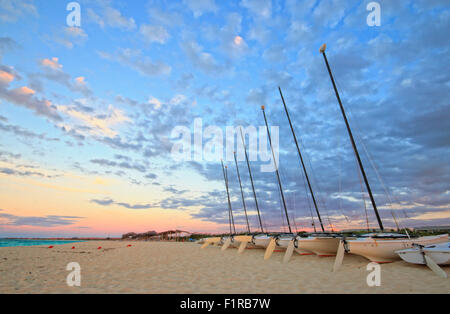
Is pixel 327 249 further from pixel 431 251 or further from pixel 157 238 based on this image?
pixel 157 238

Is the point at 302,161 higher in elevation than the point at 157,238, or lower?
higher

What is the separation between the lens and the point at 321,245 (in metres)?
12.5

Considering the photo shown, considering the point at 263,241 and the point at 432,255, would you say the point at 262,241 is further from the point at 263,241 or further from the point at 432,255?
the point at 432,255

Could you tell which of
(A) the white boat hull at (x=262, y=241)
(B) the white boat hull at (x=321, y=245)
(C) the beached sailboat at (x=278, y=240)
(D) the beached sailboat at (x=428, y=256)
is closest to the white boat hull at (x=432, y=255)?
(D) the beached sailboat at (x=428, y=256)

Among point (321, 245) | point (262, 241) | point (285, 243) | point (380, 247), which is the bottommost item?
point (262, 241)

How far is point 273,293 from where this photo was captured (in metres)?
6.06

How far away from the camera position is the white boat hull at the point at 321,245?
12.2 metres

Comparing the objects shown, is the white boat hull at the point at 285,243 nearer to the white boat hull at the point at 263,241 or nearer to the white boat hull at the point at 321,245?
the white boat hull at the point at 321,245

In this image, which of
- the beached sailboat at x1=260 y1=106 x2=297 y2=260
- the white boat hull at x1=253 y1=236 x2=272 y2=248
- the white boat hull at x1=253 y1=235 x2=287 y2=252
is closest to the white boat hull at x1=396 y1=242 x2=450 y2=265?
the beached sailboat at x1=260 y1=106 x2=297 y2=260

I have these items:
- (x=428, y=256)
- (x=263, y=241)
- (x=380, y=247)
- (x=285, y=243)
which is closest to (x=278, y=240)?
(x=285, y=243)

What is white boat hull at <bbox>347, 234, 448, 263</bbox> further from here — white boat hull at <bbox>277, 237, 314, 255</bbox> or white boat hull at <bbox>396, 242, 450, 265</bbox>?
white boat hull at <bbox>277, 237, 314, 255</bbox>

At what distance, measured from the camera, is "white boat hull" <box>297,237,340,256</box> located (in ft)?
40.1
